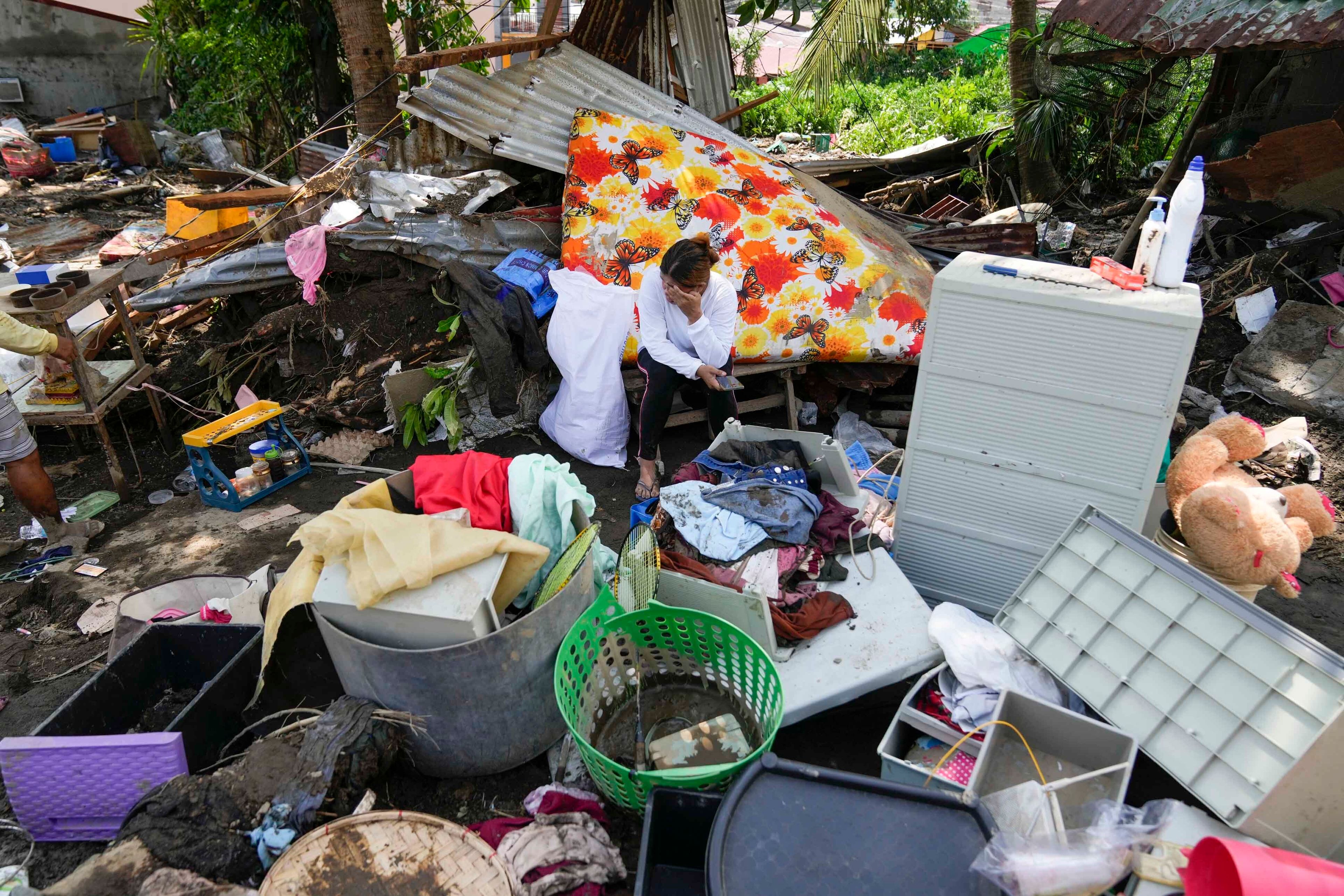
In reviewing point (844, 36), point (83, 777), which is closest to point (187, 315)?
point (83, 777)

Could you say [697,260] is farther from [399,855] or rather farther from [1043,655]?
[399,855]

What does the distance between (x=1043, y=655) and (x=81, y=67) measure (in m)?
18.1

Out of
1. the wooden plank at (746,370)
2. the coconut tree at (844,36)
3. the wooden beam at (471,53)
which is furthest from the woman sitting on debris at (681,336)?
the coconut tree at (844,36)

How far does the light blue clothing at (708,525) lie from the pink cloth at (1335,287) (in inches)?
192

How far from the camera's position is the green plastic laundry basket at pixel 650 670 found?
230 centimetres

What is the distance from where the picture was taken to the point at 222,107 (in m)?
11.4

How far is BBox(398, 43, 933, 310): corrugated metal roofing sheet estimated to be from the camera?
5.62 metres

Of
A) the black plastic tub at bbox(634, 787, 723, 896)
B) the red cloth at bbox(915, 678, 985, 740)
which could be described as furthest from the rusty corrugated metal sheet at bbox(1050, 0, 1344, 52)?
the black plastic tub at bbox(634, 787, 723, 896)

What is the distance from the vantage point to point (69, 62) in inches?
549

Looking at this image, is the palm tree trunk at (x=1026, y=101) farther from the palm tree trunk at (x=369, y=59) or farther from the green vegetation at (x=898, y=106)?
the palm tree trunk at (x=369, y=59)

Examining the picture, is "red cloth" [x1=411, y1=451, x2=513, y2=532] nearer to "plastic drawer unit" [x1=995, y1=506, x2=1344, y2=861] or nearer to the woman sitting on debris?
the woman sitting on debris

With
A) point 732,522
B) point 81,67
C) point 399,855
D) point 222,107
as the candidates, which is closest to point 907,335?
point 732,522

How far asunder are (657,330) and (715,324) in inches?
12.0

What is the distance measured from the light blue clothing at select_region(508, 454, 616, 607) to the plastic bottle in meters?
2.13
